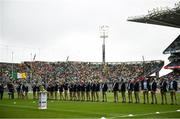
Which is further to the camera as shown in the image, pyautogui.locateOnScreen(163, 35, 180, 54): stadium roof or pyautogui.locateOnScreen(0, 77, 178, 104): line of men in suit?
pyautogui.locateOnScreen(163, 35, 180, 54): stadium roof

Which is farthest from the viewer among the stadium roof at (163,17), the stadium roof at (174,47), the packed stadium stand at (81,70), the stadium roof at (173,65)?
the packed stadium stand at (81,70)

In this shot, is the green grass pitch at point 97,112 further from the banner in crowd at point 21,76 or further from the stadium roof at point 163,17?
the banner in crowd at point 21,76

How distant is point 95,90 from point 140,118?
15.2 meters

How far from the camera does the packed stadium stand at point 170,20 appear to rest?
54.3 m

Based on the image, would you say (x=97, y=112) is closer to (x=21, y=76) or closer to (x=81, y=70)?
(x=21, y=76)

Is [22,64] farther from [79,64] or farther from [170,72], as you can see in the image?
[170,72]

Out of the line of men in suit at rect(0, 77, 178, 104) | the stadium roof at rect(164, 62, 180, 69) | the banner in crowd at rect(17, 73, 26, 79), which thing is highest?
the stadium roof at rect(164, 62, 180, 69)

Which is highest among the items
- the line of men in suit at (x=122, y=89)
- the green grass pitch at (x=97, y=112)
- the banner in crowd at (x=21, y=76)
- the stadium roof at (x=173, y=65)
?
the stadium roof at (x=173, y=65)

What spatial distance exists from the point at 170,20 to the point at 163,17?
2558mm

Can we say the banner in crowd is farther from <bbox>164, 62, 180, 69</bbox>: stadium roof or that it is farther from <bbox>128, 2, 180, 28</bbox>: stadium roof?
<bbox>164, 62, 180, 69</bbox>: stadium roof

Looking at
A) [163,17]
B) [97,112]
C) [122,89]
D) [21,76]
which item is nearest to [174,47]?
[163,17]

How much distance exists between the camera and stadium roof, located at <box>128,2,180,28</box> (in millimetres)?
53719

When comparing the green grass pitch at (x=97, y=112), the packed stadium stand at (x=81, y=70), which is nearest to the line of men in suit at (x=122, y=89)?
the green grass pitch at (x=97, y=112)

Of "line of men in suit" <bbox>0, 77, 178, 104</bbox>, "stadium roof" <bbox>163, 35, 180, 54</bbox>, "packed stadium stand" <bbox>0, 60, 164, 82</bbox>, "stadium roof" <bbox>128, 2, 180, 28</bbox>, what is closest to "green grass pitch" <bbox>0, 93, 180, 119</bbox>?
"line of men in suit" <bbox>0, 77, 178, 104</bbox>
